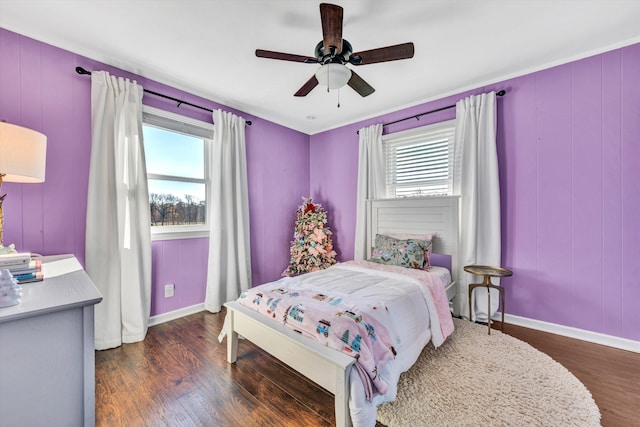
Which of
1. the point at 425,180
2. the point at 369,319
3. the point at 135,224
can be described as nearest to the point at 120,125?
the point at 135,224

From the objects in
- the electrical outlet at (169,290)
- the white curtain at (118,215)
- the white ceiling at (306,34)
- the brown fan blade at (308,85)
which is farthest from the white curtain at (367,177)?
the white curtain at (118,215)

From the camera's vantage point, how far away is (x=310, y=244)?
12.8ft

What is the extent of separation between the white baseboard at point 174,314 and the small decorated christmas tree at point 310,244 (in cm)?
137

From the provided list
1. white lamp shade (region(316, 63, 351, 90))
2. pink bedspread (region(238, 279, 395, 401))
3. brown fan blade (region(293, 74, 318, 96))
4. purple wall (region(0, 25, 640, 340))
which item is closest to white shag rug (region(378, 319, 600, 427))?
pink bedspread (region(238, 279, 395, 401))

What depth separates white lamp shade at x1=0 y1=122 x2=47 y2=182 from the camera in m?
1.23

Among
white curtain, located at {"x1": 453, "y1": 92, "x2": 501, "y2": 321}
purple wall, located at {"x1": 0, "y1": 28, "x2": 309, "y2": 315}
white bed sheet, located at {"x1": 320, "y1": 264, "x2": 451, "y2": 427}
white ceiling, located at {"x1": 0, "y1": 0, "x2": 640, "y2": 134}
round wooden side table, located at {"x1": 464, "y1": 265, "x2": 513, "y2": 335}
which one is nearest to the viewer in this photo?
white bed sheet, located at {"x1": 320, "y1": 264, "x2": 451, "y2": 427}

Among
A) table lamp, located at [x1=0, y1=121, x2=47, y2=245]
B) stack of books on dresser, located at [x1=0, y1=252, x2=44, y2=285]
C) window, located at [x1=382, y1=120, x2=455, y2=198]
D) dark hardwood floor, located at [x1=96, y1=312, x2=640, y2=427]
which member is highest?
window, located at [x1=382, y1=120, x2=455, y2=198]

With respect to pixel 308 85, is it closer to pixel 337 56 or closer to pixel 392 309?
pixel 337 56

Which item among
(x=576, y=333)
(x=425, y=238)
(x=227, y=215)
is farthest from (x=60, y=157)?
(x=576, y=333)

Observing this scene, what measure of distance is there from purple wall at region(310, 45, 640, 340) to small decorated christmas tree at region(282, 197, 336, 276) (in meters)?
2.24

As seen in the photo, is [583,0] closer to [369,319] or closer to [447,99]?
[447,99]

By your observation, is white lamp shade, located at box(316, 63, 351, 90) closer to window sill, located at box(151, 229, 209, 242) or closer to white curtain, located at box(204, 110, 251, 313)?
white curtain, located at box(204, 110, 251, 313)

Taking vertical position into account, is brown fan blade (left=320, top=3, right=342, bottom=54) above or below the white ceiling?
below

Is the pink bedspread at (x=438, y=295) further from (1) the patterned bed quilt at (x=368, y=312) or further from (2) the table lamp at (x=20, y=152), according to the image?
(2) the table lamp at (x=20, y=152)
